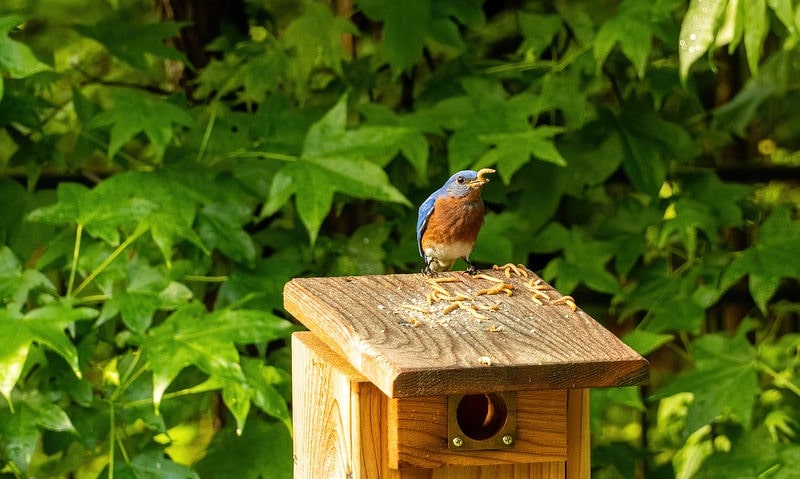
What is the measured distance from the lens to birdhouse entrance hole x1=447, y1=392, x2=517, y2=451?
156cm

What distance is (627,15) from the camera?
2.67 m

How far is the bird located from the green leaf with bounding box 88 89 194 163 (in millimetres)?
847

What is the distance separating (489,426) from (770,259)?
1.28m

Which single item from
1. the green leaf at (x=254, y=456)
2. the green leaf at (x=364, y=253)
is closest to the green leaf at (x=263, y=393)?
the green leaf at (x=254, y=456)

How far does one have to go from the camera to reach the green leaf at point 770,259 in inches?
105

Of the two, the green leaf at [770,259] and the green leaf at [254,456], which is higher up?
the green leaf at [770,259]

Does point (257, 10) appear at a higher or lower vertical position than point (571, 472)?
higher

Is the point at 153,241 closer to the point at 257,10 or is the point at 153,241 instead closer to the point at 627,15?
the point at 257,10

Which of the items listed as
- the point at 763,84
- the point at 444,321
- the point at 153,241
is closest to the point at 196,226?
the point at 153,241

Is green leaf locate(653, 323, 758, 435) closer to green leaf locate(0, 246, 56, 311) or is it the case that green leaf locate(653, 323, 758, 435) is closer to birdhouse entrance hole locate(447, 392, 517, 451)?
birdhouse entrance hole locate(447, 392, 517, 451)

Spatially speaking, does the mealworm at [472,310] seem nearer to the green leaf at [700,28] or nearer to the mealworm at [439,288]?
the mealworm at [439,288]

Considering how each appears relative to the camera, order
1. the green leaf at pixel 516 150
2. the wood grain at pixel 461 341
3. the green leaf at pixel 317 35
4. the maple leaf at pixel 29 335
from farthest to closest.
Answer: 1. the green leaf at pixel 317 35
2. the green leaf at pixel 516 150
3. the maple leaf at pixel 29 335
4. the wood grain at pixel 461 341

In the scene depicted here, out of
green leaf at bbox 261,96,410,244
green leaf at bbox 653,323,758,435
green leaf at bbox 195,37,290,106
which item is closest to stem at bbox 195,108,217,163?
green leaf at bbox 195,37,290,106

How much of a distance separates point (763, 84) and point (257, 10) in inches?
59.2
